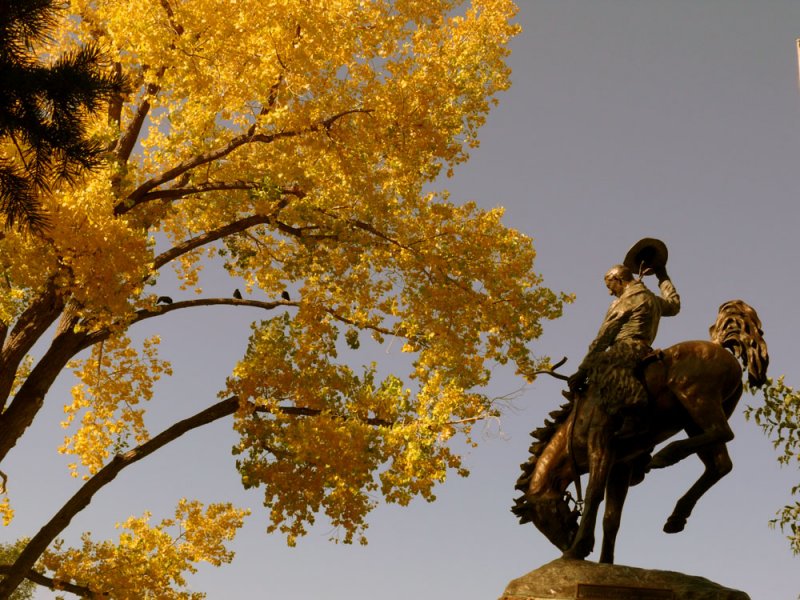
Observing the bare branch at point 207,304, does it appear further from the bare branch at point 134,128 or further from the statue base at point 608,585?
the statue base at point 608,585

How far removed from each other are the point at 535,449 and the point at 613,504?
89 centimetres

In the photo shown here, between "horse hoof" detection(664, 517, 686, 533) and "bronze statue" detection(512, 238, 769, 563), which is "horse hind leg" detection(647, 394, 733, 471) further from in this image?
"horse hoof" detection(664, 517, 686, 533)

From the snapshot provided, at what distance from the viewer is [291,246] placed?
15.9m

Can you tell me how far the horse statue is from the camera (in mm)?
7148

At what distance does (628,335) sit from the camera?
7797mm

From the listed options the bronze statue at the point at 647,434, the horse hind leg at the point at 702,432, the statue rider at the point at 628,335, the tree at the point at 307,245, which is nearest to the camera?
the horse hind leg at the point at 702,432

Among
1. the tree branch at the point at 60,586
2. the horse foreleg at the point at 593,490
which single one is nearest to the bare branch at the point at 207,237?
the tree branch at the point at 60,586

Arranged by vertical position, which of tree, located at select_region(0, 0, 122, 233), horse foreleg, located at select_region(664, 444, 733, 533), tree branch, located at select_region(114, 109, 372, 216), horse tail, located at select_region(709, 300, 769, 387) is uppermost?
tree branch, located at select_region(114, 109, 372, 216)

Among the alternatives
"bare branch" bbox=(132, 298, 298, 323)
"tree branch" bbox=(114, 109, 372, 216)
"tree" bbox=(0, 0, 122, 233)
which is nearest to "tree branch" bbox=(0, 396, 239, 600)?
"bare branch" bbox=(132, 298, 298, 323)

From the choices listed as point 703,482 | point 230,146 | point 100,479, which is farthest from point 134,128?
point 703,482

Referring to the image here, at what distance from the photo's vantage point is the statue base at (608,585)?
21.7 feet

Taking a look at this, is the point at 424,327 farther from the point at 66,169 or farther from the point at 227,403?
the point at 66,169

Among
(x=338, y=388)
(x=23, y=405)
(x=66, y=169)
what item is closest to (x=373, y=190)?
(x=338, y=388)

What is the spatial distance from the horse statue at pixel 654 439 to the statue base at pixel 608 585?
389 millimetres
